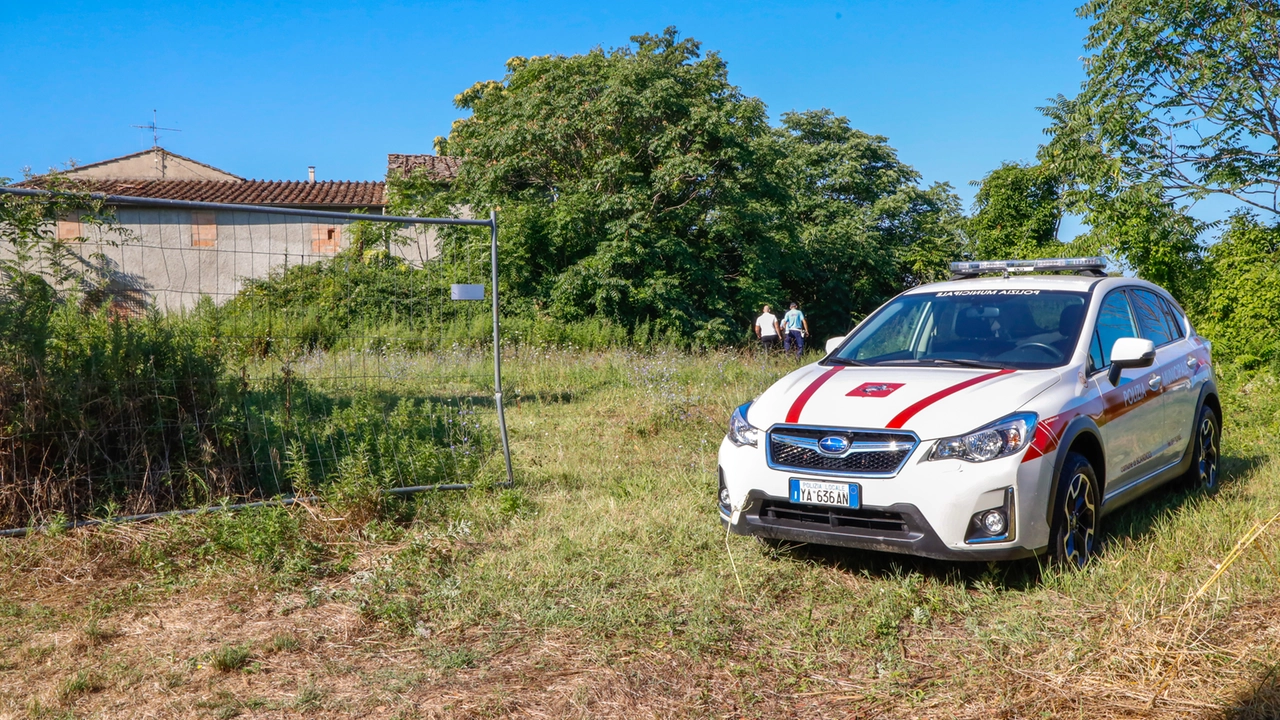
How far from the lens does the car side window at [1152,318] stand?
19.8 feet

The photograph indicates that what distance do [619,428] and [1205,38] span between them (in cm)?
1473

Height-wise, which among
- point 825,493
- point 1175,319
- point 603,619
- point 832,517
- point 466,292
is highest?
point 466,292

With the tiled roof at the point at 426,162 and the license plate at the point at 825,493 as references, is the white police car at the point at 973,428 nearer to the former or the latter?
the license plate at the point at 825,493

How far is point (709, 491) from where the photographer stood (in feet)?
22.1

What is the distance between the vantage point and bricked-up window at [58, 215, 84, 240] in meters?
5.24

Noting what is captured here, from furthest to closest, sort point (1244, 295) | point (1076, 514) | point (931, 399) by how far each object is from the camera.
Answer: point (1244, 295), point (1076, 514), point (931, 399)

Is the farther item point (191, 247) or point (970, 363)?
point (191, 247)

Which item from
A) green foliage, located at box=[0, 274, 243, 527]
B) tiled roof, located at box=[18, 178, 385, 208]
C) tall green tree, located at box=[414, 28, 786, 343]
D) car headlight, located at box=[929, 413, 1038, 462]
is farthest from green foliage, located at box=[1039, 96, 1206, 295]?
tiled roof, located at box=[18, 178, 385, 208]

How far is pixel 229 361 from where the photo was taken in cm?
594

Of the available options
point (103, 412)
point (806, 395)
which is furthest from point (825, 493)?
point (103, 412)

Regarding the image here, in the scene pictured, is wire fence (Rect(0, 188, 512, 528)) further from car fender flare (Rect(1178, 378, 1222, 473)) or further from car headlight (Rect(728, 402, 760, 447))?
car fender flare (Rect(1178, 378, 1222, 473))

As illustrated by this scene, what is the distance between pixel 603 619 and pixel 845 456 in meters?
1.37

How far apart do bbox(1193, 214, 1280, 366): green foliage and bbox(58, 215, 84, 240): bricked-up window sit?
1528 cm

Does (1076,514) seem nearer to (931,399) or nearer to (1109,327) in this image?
(931,399)
